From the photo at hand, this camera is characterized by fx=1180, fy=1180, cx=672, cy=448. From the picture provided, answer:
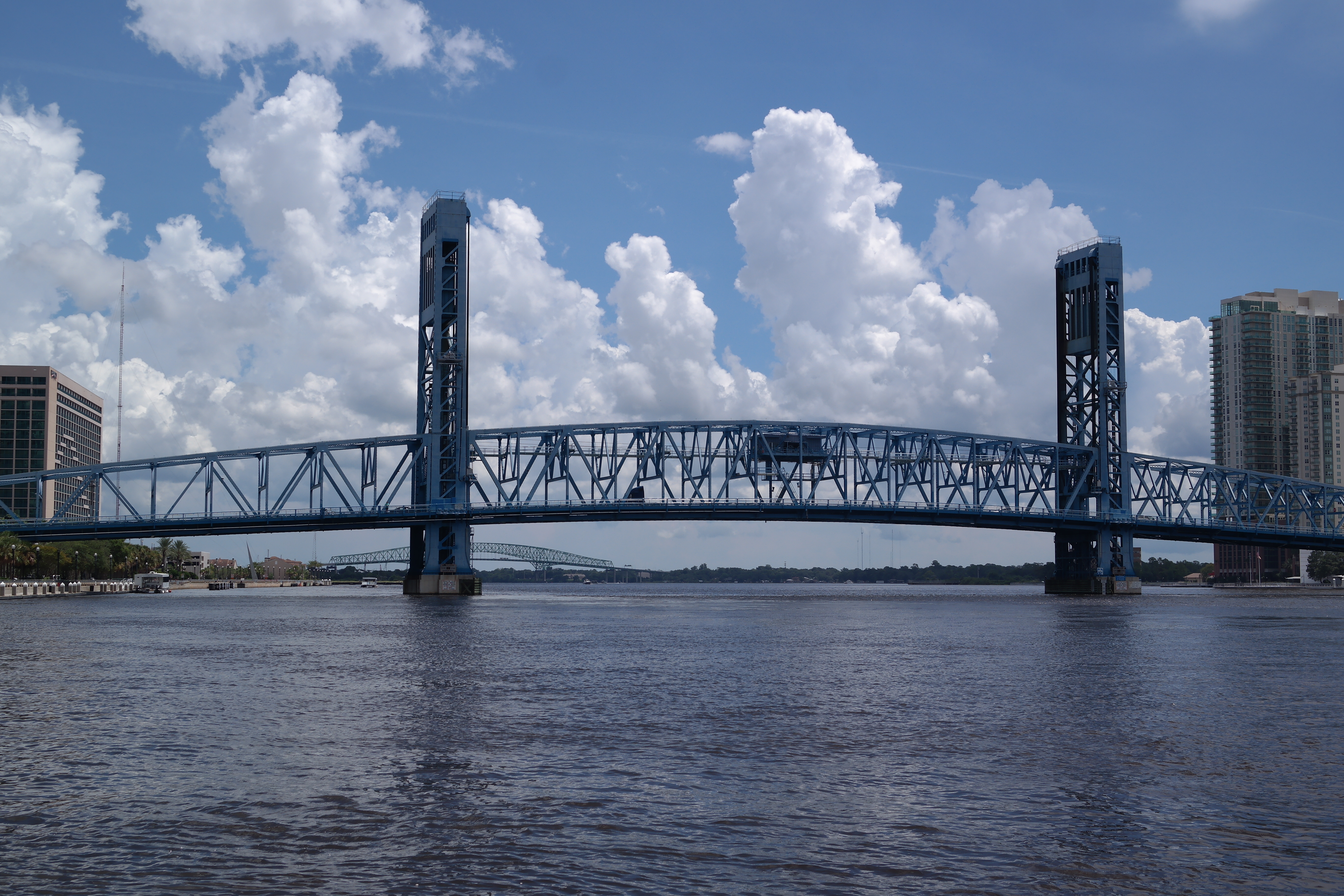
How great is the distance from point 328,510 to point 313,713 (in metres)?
87.5

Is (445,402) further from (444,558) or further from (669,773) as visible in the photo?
(669,773)

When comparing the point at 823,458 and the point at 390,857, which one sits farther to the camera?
Answer: the point at 823,458

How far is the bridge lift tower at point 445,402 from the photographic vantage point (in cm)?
11231

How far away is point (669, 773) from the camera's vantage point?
2023cm

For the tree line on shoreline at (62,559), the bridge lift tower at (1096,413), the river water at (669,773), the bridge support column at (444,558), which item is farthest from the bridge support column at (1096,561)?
the tree line on shoreline at (62,559)

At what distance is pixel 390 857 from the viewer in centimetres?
1469

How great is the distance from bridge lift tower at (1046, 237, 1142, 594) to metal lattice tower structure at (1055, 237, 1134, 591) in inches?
3.4

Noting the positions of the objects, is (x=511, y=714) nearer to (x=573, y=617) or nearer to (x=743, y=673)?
(x=743, y=673)

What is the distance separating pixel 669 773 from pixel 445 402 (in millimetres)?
97614

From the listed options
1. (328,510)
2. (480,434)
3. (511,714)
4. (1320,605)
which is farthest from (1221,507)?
(511,714)

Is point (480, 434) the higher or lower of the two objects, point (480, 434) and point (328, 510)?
the higher

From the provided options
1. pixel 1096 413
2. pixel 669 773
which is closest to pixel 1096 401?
pixel 1096 413

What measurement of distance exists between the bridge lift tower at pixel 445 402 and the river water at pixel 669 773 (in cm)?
6635

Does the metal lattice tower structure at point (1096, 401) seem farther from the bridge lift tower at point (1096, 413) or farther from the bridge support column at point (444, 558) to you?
the bridge support column at point (444, 558)
